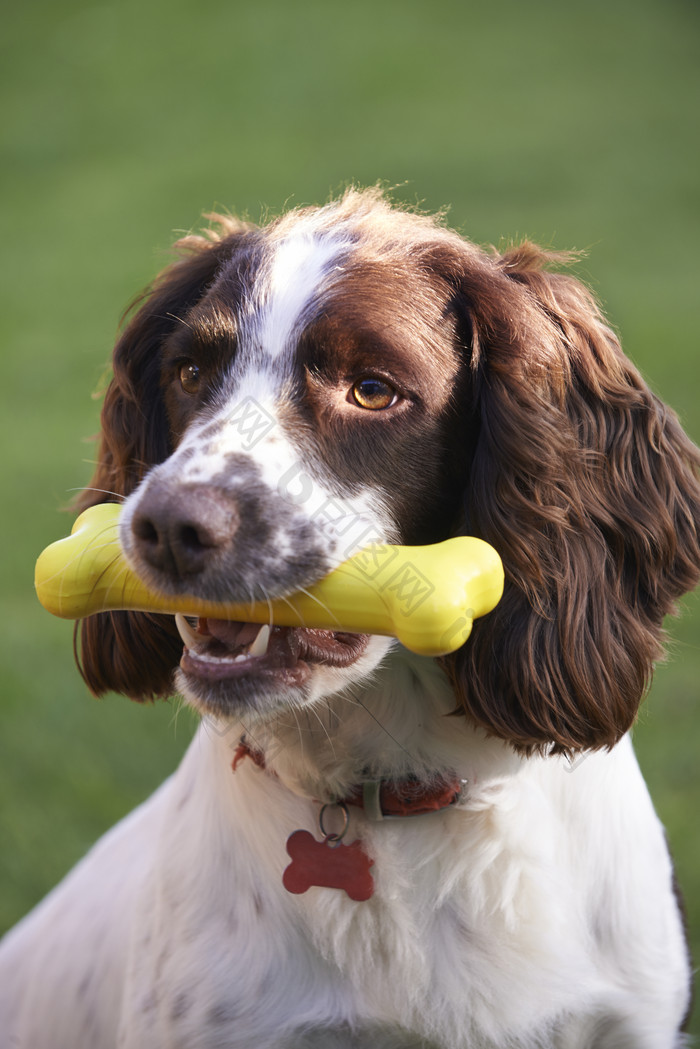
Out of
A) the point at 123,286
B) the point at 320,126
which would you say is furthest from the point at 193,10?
the point at 123,286

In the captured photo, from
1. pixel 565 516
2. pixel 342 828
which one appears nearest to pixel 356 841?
pixel 342 828

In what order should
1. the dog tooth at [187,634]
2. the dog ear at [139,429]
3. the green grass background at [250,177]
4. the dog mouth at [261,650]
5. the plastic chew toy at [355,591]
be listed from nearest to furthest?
the plastic chew toy at [355,591] → the dog mouth at [261,650] → the dog tooth at [187,634] → the dog ear at [139,429] → the green grass background at [250,177]

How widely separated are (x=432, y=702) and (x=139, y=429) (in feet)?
3.50

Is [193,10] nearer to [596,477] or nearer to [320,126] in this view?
[320,126]

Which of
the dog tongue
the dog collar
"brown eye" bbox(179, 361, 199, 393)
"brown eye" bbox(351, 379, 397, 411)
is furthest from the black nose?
the dog collar

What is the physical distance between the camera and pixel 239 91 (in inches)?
715

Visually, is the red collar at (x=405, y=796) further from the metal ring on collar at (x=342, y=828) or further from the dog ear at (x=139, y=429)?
the dog ear at (x=139, y=429)

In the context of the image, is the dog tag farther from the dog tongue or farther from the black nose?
the black nose

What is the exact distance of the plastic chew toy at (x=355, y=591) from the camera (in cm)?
216

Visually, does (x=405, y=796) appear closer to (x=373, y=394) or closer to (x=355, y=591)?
(x=355, y=591)

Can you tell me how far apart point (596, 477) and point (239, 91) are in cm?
1704

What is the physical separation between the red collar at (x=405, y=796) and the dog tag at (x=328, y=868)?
0.33 feet

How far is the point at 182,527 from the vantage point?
2225mm

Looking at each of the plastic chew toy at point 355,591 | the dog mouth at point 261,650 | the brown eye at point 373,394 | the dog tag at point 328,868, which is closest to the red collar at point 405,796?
the dog tag at point 328,868
